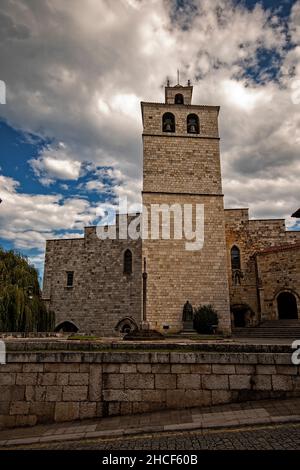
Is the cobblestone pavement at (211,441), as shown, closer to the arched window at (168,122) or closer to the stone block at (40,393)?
the stone block at (40,393)

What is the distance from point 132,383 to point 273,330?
1303 centimetres

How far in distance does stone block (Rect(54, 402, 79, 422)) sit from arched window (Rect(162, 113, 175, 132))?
1735 centimetres

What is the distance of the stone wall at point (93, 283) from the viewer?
69.6 feet

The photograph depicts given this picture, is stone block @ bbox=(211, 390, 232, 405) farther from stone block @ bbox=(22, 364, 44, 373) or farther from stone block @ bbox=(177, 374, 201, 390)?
stone block @ bbox=(22, 364, 44, 373)

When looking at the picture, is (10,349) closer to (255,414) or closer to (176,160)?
(255,414)

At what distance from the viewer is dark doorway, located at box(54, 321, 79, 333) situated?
22.0 metres

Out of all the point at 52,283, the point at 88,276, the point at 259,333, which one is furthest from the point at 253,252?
the point at 52,283

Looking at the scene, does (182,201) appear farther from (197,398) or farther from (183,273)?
(197,398)

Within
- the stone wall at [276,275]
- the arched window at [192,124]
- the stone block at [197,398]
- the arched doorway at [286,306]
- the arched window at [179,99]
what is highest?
the arched window at [179,99]

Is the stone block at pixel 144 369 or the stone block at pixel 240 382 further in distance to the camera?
the stone block at pixel 144 369

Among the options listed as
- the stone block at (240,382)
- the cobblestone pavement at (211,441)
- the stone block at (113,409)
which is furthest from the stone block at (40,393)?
the stone block at (240,382)

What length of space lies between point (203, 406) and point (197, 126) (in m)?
17.8

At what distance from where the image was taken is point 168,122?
19984 millimetres

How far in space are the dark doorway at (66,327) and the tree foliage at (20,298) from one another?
3.44 metres
